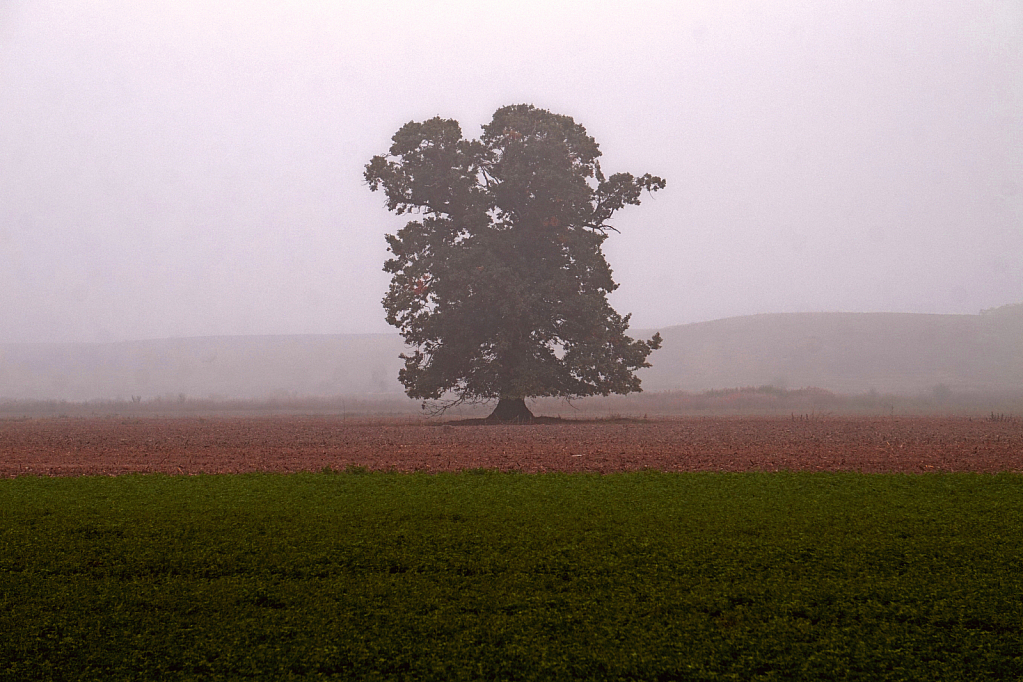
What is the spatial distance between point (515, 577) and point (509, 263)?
2812 centimetres

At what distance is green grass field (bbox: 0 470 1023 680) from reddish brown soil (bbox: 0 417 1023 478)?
5838 mm

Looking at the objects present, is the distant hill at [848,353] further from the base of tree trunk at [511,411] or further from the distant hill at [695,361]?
the base of tree trunk at [511,411]

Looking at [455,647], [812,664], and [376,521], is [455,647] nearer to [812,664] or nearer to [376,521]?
[812,664]

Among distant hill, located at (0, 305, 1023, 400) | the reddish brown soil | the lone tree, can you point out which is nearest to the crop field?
the reddish brown soil

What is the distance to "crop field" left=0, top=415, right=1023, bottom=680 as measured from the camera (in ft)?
19.6

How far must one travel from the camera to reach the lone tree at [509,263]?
110 ft

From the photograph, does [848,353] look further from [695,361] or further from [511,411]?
[511,411]

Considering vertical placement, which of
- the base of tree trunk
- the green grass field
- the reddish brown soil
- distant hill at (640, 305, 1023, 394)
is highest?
distant hill at (640, 305, 1023, 394)

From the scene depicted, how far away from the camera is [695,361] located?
105125mm

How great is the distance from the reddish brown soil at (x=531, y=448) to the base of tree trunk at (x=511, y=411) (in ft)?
15.6

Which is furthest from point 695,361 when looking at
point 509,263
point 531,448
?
point 531,448

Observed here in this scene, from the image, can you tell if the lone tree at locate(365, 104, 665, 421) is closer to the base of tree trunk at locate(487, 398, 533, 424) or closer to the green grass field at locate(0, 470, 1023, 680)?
the base of tree trunk at locate(487, 398, 533, 424)

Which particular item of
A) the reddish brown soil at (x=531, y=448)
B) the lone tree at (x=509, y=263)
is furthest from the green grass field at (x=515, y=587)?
the lone tree at (x=509, y=263)

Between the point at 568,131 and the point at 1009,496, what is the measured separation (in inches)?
1087
